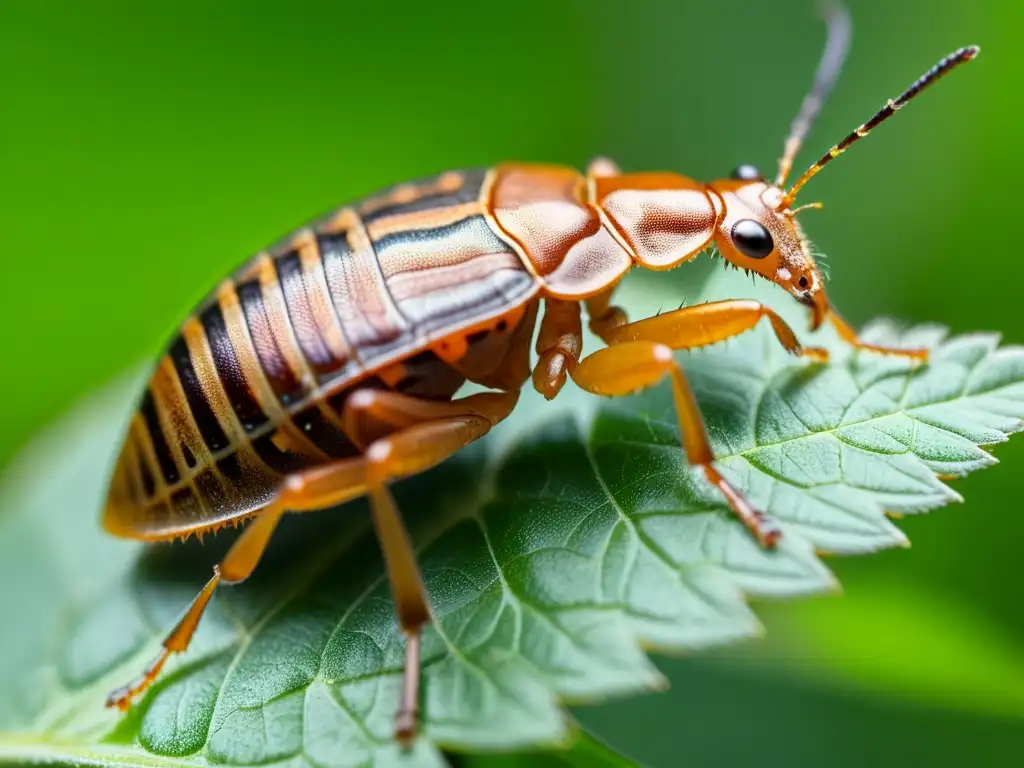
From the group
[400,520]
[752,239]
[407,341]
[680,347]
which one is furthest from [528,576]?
[752,239]

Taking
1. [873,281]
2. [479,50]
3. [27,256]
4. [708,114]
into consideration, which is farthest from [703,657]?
[27,256]

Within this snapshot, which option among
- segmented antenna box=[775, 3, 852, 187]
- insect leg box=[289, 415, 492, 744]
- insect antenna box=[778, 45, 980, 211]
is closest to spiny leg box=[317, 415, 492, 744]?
insect leg box=[289, 415, 492, 744]

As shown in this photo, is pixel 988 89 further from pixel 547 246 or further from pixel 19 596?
pixel 19 596

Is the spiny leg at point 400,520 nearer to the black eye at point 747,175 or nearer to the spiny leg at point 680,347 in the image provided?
the spiny leg at point 680,347

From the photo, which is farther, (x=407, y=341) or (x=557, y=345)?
(x=557, y=345)

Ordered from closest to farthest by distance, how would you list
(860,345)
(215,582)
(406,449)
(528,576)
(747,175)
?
(528,576) → (406,449) → (215,582) → (860,345) → (747,175)

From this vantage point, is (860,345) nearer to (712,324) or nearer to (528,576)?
(712,324)

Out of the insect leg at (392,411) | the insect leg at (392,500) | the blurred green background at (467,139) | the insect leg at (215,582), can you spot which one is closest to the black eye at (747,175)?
the blurred green background at (467,139)
